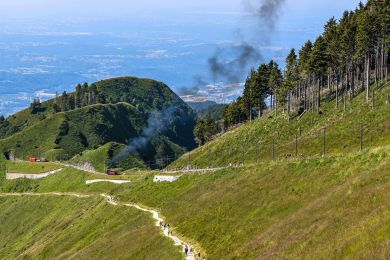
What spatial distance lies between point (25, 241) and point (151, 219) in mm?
43307

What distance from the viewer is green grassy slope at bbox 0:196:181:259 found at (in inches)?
2586

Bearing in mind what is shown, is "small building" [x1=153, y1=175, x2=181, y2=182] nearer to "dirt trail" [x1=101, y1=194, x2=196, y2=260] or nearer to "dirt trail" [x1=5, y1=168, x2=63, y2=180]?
"dirt trail" [x1=101, y1=194, x2=196, y2=260]

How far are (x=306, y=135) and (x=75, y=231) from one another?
163ft

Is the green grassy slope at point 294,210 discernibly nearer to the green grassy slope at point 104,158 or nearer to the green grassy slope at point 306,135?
the green grassy slope at point 306,135

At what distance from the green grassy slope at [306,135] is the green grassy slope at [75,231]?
3330cm

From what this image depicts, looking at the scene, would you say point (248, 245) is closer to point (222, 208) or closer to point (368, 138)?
point (222, 208)

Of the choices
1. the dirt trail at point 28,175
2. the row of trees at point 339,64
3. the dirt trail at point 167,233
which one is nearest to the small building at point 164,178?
the dirt trail at point 167,233

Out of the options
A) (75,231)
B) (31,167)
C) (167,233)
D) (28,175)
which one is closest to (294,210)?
(167,233)

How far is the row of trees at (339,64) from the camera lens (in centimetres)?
12369

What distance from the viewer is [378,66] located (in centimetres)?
13000

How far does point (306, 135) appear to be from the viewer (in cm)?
11581

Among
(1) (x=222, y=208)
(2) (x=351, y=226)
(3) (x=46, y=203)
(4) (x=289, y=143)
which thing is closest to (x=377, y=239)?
(2) (x=351, y=226)

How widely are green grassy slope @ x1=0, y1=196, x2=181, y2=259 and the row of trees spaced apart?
177 ft

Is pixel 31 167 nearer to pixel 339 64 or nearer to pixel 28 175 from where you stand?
pixel 28 175
